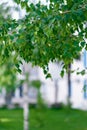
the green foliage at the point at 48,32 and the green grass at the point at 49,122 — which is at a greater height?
the green foliage at the point at 48,32

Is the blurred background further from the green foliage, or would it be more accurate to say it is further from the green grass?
the green foliage

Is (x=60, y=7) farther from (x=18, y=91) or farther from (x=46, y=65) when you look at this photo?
(x=18, y=91)

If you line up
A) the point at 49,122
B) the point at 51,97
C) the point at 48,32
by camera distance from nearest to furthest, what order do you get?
the point at 48,32 < the point at 49,122 < the point at 51,97

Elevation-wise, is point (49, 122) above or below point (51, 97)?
below

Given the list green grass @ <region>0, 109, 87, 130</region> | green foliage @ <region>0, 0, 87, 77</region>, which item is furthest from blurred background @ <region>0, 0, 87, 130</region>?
green foliage @ <region>0, 0, 87, 77</region>

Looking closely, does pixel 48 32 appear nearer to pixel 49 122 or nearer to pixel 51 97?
pixel 49 122

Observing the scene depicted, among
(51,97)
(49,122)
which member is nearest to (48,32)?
(49,122)

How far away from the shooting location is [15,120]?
23938mm

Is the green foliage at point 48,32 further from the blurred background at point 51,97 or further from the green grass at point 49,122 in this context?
the blurred background at point 51,97

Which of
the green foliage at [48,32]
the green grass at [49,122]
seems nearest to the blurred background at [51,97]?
the green grass at [49,122]

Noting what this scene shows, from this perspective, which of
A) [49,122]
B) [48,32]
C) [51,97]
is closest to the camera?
[48,32]

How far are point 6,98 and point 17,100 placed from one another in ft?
3.13

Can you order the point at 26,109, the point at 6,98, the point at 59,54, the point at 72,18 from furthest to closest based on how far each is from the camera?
the point at 6,98 → the point at 26,109 → the point at 59,54 → the point at 72,18

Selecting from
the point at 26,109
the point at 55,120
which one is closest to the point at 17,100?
the point at 55,120
